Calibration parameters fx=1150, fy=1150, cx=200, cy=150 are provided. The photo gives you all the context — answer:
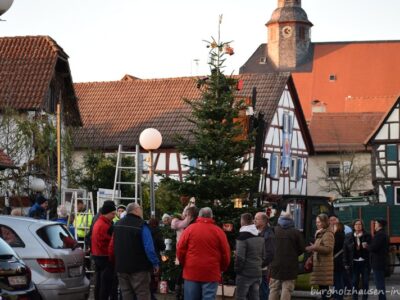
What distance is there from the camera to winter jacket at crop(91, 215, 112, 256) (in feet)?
60.7

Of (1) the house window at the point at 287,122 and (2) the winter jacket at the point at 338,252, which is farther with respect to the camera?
(1) the house window at the point at 287,122

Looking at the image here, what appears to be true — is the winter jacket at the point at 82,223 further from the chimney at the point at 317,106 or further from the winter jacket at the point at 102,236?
the chimney at the point at 317,106

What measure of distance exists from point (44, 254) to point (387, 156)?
171ft

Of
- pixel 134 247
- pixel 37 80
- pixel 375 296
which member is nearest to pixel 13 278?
pixel 134 247

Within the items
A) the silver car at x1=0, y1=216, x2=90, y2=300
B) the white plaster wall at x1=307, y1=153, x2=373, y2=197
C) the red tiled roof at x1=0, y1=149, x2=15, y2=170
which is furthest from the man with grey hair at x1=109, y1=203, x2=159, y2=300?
the white plaster wall at x1=307, y1=153, x2=373, y2=197

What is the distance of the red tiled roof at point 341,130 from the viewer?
80625 millimetres

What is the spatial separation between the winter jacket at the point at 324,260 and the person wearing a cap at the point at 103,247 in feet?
12.5

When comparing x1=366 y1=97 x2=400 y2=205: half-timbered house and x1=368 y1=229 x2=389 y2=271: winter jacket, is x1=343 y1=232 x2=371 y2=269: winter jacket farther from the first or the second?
x1=366 y1=97 x2=400 y2=205: half-timbered house

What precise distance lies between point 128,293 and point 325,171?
208ft

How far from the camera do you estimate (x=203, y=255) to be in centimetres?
1574

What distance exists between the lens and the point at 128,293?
16734 mm

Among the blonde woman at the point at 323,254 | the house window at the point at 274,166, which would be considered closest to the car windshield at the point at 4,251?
the blonde woman at the point at 323,254

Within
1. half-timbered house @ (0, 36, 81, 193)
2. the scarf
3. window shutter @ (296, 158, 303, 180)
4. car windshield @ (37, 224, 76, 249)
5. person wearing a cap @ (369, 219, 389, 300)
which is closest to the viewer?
car windshield @ (37, 224, 76, 249)

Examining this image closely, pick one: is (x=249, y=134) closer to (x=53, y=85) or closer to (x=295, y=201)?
(x=295, y=201)
